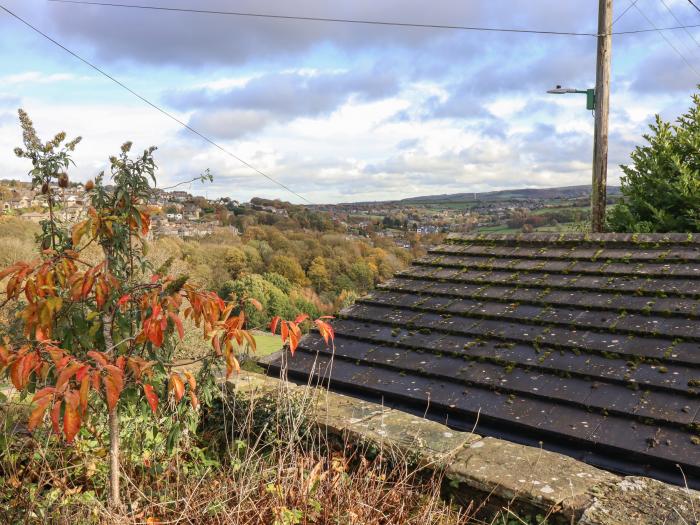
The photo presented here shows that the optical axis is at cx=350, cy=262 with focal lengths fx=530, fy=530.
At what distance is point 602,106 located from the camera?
8.68 meters

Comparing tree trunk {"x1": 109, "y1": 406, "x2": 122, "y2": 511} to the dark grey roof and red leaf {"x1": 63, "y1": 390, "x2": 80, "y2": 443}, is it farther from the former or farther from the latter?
the dark grey roof

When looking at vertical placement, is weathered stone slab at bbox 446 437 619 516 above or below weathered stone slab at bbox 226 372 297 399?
above

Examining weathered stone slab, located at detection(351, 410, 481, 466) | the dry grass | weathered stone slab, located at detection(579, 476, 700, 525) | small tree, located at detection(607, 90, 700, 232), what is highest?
small tree, located at detection(607, 90, 700, 232)

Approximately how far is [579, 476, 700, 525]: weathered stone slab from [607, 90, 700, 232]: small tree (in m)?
6.62

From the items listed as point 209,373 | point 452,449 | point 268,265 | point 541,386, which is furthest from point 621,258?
point 268,265

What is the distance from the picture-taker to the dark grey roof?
3031 millimetres

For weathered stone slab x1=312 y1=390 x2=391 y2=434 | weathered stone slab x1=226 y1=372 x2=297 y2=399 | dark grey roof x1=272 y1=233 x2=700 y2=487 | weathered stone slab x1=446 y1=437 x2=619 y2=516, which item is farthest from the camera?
weathered stone slab x1=226 y1=372 x2=297 y2=399

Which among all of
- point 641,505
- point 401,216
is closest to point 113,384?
point 641,505

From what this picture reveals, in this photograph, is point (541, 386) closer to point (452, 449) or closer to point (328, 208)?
point (452, 449)

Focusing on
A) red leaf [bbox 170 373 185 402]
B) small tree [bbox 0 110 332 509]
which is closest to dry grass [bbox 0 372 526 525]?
small tree [bbox 0 110 332 509]

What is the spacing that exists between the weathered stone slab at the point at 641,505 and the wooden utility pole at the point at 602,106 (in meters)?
7.27

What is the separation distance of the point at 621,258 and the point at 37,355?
4.76m

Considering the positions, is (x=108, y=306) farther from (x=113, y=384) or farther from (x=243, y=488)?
(x=243, y=488)

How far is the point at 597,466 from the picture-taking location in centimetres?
290
